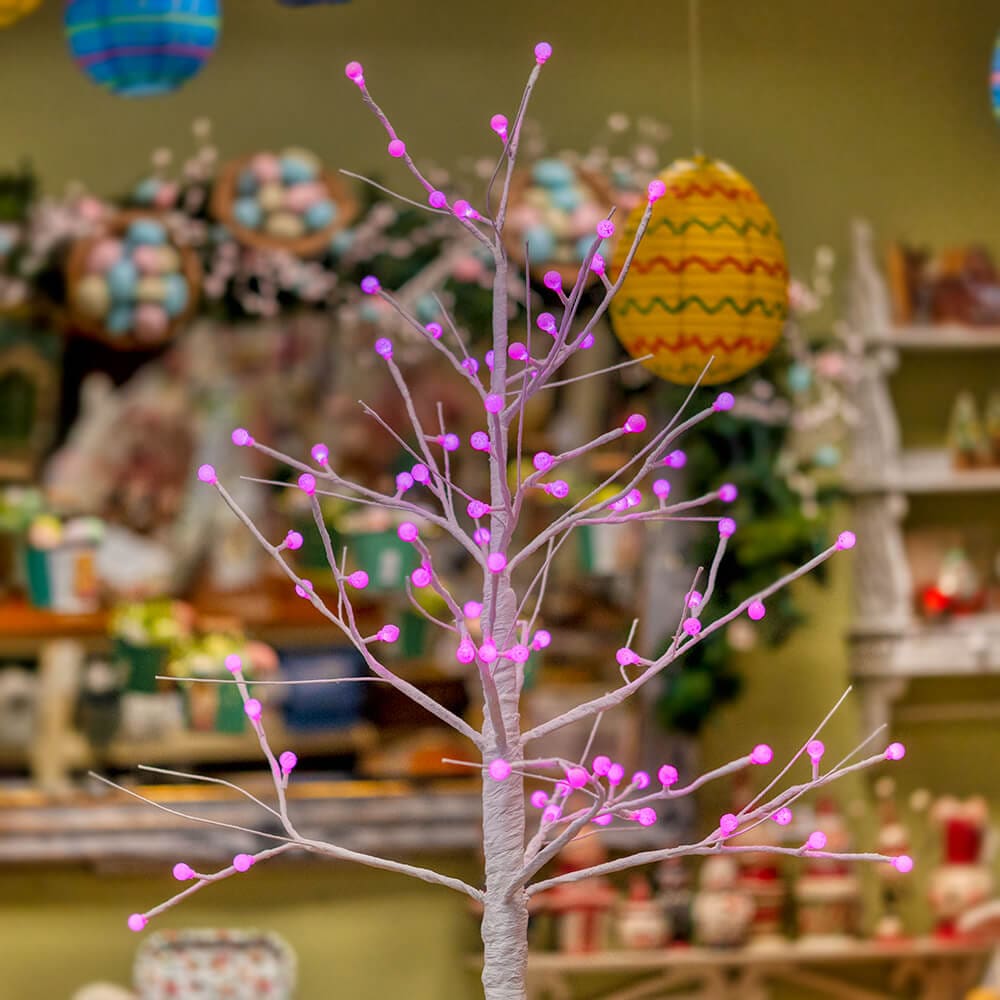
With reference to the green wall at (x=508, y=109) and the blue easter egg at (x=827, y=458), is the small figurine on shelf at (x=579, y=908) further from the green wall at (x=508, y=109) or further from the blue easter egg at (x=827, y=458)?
the blue easter egg at (x=827, y=458)

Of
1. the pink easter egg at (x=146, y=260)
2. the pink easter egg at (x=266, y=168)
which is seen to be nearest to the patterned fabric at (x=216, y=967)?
the pink easter egg at (x=146, y=260)

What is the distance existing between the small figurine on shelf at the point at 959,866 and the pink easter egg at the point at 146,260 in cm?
220

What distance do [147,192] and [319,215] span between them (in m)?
0.39

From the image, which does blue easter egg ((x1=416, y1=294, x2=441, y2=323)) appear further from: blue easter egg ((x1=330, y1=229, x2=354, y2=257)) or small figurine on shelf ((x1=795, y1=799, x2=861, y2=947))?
small figurine on shelf ((x1=795, y1=799, x2=861, y2=947))

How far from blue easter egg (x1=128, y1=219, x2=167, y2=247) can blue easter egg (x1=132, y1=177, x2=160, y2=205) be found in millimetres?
68

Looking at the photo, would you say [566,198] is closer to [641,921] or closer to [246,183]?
[246,183]

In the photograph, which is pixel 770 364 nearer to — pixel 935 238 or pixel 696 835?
pixel 935 238

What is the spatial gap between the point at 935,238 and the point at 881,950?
1.76 m

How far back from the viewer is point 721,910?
168 inches

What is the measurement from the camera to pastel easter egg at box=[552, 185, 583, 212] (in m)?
4.25

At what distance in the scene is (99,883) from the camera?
4.42 metres

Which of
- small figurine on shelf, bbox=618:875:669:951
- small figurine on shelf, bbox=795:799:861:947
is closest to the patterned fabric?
small figurine on shelf, bbox=618:875:669:951

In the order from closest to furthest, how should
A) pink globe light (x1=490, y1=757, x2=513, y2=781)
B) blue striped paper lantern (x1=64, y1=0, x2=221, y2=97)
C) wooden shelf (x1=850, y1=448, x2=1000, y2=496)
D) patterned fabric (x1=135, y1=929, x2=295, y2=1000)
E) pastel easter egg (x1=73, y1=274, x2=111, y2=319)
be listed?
pink globe light (x1=490, y1=757, x2=513, y2=781)
blue striped paper lantern (x1=64, y1=0, x2=221, y2=97)
patterned fabric (x1=135, y1=929, x2=295, y2=1000)
pastel easter egg (x1=73, y1=274, x2=111, y2=319)
wooden shelf (x1=850, y1=448, x2=1000, y2=496)

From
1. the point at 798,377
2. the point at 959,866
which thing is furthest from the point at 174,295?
the point at 959,866
